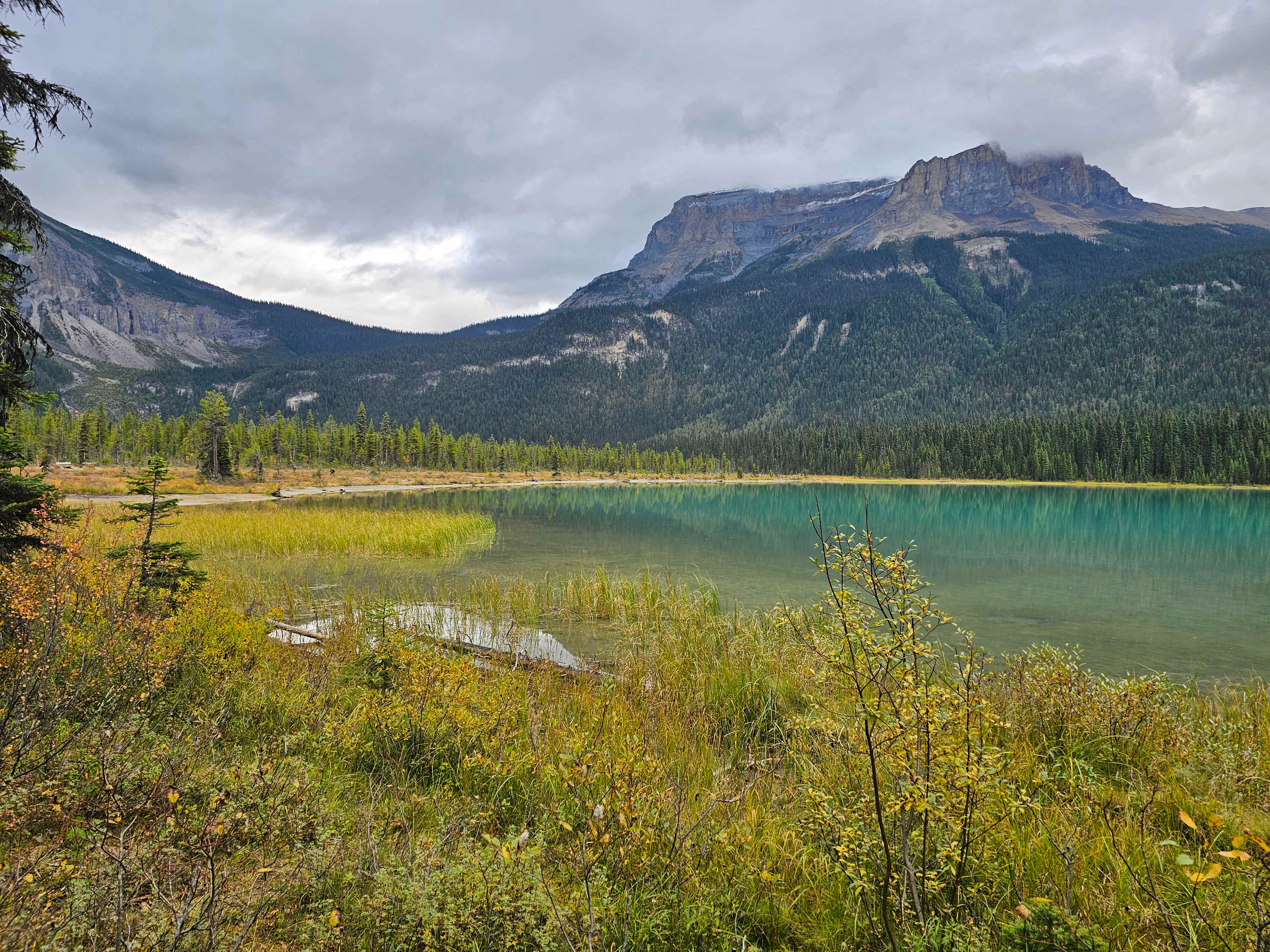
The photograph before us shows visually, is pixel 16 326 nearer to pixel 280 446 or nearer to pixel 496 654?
pixel 496 654

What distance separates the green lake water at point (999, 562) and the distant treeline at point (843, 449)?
49746 millimetres

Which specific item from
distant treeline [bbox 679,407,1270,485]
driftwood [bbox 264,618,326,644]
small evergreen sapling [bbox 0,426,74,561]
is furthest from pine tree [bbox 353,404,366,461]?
small evergreen sapling [bbox 0,426,74,561]

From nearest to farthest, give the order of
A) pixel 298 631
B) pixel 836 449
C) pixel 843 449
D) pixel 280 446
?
pixel 298 631 → pixel 280 446 → pixel 843 449 → pixel 836 449

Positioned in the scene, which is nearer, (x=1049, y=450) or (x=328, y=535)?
(x=328, y=535)

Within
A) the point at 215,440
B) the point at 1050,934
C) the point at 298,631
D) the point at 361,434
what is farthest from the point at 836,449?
the point at 1050,934

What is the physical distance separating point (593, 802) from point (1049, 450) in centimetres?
12452

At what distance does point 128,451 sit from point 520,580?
12233 cm

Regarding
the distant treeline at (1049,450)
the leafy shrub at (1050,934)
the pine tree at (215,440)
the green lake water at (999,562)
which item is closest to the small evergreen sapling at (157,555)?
the green lake water at (999,562)

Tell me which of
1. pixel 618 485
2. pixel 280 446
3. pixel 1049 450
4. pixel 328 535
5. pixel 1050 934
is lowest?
pixel 618 485

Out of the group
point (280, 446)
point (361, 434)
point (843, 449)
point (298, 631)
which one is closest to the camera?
point (298, 631)

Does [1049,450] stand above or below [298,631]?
above

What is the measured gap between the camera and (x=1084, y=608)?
15977 mm

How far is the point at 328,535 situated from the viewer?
21.4 m

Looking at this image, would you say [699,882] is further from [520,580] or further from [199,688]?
[520,580]
